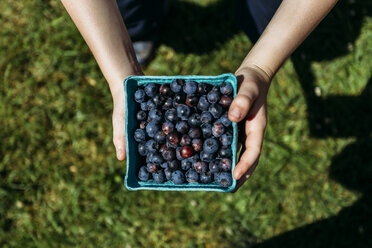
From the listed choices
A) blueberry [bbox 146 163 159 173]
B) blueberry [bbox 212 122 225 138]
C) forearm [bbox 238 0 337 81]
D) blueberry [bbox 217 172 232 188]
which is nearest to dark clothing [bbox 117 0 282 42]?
forearm [bbox 238 0 337 81]

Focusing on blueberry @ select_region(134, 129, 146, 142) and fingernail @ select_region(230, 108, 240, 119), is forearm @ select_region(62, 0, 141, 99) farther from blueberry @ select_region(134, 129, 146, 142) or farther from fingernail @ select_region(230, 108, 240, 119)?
fingernail @ select_region(230, 108, 240, 119)

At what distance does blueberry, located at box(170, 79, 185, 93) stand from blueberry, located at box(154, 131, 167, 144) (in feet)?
0.89

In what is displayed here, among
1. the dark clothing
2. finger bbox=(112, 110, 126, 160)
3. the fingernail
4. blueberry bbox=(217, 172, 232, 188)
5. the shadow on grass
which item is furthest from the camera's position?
the shadow on grass

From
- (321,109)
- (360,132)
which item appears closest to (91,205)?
(321,109)

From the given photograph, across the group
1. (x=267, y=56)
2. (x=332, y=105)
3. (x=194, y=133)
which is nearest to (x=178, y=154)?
(x=194, y=133)

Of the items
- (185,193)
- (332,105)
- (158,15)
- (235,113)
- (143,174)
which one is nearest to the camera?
(235,113)

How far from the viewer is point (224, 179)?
185 centimetres

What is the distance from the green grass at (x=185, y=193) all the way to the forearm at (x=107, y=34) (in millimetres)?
1319

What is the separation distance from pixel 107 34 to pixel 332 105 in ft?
8.47

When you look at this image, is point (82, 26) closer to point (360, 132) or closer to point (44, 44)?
point (44, 44)

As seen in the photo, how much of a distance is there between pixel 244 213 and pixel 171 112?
1720mm

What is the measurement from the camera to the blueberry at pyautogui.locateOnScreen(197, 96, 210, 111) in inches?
75.5

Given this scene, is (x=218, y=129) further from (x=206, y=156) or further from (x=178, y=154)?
(x=178, y=154)

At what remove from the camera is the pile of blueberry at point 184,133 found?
1891mm
